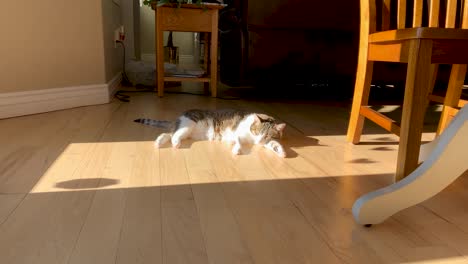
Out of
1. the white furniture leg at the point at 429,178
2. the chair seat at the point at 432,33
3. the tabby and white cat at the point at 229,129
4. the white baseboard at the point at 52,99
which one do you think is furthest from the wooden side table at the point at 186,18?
the white furniture leg at the point at 429,178

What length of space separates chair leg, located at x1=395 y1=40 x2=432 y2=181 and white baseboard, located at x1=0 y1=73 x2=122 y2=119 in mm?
1844

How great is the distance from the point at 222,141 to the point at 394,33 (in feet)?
2.66

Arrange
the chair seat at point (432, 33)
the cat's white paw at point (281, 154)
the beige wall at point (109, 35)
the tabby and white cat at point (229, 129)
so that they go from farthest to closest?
the beige wall at point (109, 35) < the tabby and white cat at point (229, 129) < the cat's white paw at point (281, 154) < the chair seat at point (432, 33)

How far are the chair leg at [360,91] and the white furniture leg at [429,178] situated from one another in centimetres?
75

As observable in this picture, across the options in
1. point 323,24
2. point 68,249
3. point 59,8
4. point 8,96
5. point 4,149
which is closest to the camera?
point 68,249

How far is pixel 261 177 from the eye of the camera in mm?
1205

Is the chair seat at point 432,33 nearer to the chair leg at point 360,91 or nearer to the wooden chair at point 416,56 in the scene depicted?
the wooden chair at point 416,56

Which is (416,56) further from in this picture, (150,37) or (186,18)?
(150,37)

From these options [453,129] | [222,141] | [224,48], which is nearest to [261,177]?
[222,141]

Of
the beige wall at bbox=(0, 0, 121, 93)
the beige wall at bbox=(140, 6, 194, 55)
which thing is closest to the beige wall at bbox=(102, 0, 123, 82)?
the beige wall at bbox=(0, 0, 121, 93)

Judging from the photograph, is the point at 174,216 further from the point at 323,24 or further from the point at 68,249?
the point at 323,24

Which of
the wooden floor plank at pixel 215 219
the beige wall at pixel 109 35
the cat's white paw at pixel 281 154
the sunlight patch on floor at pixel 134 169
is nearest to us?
the wooden floor plank at pixel 215 219

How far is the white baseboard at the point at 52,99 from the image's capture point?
76.0 inches

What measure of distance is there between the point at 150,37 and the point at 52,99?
303cm
